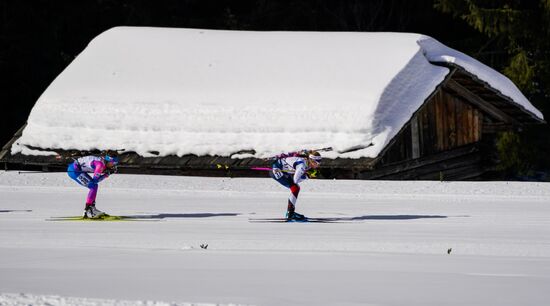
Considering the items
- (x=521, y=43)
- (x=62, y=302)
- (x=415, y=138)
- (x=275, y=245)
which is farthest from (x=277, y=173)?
(x=521, y=43)

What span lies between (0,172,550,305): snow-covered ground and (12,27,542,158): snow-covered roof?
3.40 metres

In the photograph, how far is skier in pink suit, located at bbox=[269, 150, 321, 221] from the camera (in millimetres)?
19188

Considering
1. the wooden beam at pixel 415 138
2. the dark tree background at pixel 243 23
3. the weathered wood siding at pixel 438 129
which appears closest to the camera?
the weathered wood siding at pixel 438 129

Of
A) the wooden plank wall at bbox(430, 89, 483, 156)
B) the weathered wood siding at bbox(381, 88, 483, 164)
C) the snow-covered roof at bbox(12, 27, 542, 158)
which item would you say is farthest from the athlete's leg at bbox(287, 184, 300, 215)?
the wooden plank wall at bbox(430, 89, 483, 156)

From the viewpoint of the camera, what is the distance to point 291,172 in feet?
63.8

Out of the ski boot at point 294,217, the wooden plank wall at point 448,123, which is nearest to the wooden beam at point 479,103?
the wooden plank wall at point 448,123

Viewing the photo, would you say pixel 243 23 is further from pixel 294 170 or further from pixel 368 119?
pixel 294 170

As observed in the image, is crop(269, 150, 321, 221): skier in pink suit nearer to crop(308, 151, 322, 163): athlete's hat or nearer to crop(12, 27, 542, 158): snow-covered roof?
crop(308, 151, 322, 163): athlete's hat

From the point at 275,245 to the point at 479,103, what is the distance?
58.1 feet

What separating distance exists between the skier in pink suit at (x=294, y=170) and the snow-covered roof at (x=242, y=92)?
27.1ft

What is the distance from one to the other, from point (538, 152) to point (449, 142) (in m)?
8.46

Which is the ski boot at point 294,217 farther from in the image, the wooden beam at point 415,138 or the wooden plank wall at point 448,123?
the wooden plank wall at point 448,123

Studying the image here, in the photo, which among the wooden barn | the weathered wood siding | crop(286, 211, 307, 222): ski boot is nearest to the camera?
crop(286, 211, 307, 222): ski boot

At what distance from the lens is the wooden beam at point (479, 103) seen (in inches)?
1266
